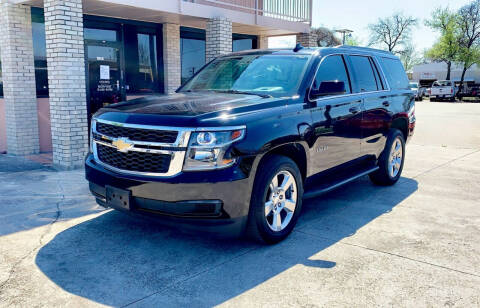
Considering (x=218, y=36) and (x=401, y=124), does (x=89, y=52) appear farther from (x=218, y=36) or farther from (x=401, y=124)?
(x=401, y=124)

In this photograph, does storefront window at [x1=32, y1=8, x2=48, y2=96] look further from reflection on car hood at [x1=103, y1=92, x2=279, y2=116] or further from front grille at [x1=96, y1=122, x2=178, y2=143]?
front grille at [x1=96, y1=122, x2=178, y2=143]

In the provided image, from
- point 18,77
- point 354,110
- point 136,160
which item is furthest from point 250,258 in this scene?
point 18,77

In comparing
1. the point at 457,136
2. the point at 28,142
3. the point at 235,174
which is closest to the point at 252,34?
the point at 457,136

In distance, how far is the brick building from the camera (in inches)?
311

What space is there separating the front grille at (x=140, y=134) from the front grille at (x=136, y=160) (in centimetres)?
13

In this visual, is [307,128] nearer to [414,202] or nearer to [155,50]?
[414,202]

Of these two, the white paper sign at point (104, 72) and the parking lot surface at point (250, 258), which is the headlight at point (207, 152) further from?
the white paper sign at point (104, 72)

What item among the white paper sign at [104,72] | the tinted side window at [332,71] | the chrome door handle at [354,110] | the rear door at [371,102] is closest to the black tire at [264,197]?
the tinted side window at [332,71]

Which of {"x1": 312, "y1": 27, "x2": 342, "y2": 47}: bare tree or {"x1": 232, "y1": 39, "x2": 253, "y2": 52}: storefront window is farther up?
{"x1": 312, "y1": 27, "x2": 342, "y2": 47}: bare tree

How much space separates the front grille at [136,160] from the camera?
3779 millimetres

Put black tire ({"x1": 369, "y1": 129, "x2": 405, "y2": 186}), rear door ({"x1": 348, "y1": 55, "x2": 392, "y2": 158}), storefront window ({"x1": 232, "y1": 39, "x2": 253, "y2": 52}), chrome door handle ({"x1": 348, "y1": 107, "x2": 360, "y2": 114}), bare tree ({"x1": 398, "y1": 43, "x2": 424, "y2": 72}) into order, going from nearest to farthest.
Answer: chrome door handle ({"x1": 348, "y1": 107, "x2": 360, "y2": 114}) → rear door ({"x1": 348, "y1": 55, "x2": 392, "y2": 158}) → black tire ({"x1": 369, "y1": 129, "x2": 405, "y2": 186}) → storefront window ({"x1": 232, "y1": 39, "x2": 253, "y2": 52}) → bare tree ({"x1": 398, "y1": 43, "x2": 424, "y2": 72})

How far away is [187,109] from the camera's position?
4031 millimetres

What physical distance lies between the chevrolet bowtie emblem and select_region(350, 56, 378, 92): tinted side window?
10.3ft

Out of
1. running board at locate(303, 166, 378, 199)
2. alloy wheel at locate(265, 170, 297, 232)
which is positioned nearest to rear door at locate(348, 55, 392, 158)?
running board at locate(303, 166, 378, 199)
